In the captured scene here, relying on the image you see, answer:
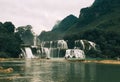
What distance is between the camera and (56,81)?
7419 cm

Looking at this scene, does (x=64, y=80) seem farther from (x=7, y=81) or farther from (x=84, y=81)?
(x=7, y=81)

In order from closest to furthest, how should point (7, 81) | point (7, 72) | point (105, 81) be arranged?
point (7, 81), point (105, 81), point (7, 72)

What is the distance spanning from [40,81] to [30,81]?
2126 millimetres

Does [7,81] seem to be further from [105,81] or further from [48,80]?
[105,81]

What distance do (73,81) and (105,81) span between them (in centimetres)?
735

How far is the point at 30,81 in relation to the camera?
240ft

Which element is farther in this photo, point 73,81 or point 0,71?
point 0,71

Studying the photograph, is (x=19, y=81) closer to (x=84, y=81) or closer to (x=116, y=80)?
(x=84, y=81)

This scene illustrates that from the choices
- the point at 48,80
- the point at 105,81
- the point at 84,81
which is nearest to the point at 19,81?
the point at 48,80

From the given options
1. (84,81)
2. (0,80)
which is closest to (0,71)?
(0,80)

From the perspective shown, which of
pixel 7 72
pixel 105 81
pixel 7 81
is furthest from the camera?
pixel 7 72

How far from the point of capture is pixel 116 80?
263 feet

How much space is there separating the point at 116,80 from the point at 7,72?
30359 millimetres

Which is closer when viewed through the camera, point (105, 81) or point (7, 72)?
point (105, 81)
